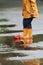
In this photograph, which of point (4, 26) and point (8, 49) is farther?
point (4, 26)

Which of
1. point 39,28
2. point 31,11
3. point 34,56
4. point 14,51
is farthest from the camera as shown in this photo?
point 39,28

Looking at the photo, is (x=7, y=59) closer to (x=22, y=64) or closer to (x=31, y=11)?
(x=22, y=64)

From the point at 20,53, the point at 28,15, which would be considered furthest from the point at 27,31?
the point at 20,53

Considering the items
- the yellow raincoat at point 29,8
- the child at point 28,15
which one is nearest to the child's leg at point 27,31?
the child at point 28,15

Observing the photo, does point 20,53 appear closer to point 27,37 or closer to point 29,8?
point 27,37

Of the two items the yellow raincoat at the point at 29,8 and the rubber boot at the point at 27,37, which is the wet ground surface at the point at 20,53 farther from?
the yellow raincoat at the point at 29,8

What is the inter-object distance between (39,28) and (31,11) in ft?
10.1

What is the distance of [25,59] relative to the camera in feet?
26.6

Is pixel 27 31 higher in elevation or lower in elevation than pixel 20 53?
higher

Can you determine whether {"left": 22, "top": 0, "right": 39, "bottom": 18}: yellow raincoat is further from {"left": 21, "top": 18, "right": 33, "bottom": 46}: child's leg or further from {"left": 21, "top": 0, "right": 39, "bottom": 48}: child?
{"left": 21, "top": 18, "right": 33, "bottom": 46}: child's leg

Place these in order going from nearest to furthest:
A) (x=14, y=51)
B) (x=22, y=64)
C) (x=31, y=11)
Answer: (x=22, y=64) → (x=14, y=51) → (x=31, y=11)

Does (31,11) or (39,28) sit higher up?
(31,11)

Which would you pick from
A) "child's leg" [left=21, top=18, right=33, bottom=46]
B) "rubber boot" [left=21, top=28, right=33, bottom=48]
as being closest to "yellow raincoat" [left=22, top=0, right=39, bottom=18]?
"child's leg" [left=21, top=18, right=33, bottom=46]

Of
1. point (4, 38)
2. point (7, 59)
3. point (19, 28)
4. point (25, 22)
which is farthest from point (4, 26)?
point (7, 59)
